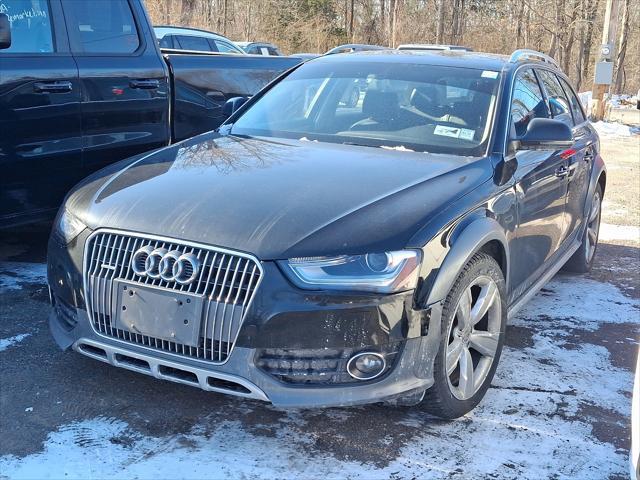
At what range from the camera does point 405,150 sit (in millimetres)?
3949

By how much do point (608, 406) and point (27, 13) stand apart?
4.08 meters

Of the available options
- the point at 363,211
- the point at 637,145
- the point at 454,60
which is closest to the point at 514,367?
the point at 363,211

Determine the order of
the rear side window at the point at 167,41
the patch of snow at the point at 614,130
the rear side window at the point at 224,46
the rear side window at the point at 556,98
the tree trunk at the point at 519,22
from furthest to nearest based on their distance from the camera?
the tree trunk at the point at 519,22 < the patch of snow at the point at 614,130 < the rear side window at the point at 224,46 < the rear side window at the point at 167,41 < the rear side window at the point at 556,98

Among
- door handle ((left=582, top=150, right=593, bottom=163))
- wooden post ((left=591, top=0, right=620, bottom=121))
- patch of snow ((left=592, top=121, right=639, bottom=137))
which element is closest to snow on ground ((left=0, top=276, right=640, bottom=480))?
door handle ((left=582, top=150, right=593, bottom=163))

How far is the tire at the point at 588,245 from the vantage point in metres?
5.73

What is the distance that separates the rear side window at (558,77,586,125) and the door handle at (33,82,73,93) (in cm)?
349

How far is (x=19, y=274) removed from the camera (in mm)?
5023

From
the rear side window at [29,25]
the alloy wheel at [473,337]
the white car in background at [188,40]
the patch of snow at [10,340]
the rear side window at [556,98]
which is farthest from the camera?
the white car in background at [188,40]

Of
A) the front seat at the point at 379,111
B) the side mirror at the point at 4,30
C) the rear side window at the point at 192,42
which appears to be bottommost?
the front seat at the point at 379,111

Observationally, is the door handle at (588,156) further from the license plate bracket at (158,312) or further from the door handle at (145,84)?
the license plate bracket at (158,312)

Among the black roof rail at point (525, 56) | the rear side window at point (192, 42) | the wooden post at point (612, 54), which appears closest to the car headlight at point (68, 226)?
the black roof rail at point (525, 56)

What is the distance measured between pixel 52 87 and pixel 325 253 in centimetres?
263

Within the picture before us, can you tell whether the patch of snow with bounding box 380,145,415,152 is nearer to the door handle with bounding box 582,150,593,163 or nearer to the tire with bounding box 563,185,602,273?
the door handle with bounding box 582,150,593,163

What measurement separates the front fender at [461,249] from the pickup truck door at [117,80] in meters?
2.79
